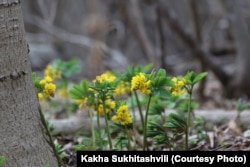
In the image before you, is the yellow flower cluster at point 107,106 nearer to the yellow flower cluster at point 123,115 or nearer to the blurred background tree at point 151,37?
the yellow flower cluster at point 123,115

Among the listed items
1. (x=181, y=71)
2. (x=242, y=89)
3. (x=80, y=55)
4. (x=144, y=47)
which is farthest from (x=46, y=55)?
(x=242, y=89)

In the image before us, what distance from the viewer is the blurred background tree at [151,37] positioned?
573 cm

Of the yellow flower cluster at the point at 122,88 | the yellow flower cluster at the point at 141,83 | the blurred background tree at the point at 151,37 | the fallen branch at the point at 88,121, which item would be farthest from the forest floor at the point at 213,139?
the blurred background tree at the point at 151,37

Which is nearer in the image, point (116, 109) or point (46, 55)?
point (116, 109)

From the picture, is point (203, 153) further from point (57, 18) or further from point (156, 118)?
point (57, 18)

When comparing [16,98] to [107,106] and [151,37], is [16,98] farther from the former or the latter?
[151,37]

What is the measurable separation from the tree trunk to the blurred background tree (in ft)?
10.9

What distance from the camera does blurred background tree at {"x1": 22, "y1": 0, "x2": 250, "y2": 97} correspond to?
18.8ft

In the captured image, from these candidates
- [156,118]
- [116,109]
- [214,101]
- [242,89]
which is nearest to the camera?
[116,109]

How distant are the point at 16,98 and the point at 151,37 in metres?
10.5

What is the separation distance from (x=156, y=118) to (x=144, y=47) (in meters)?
3.77

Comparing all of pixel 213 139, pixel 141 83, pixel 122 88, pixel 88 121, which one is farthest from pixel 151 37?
pixel 141 83

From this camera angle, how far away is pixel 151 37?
40.1ft

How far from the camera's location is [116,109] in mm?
2188
